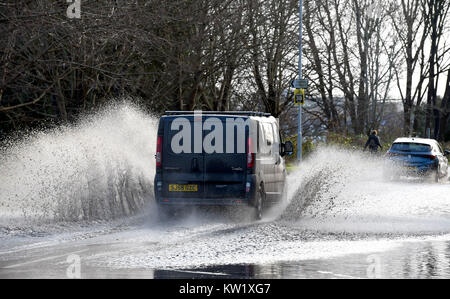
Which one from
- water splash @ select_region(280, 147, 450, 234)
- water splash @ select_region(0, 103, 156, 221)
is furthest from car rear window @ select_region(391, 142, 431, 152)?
water splash @ select_region(0, 103, 156, 221)

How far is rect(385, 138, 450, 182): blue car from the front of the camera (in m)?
29.6

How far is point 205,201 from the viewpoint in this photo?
1480 centimetres

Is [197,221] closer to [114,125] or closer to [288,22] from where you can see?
[114,125]

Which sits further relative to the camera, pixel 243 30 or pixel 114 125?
pixel 243 30

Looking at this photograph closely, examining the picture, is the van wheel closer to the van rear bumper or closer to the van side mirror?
the van rear bumper

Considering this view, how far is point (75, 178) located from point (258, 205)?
3550 millimetres

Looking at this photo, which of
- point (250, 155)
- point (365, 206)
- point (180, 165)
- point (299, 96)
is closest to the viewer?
point (250, 155)

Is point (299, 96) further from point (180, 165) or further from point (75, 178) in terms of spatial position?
point (180, 165)

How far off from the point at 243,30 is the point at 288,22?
5597mm

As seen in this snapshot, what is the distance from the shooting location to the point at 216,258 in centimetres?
1049

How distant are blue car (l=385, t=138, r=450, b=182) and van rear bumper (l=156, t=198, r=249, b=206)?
1593 centimetres

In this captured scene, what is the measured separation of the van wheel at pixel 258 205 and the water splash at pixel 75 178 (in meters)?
2.74

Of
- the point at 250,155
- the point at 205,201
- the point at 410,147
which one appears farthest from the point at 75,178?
the point at 410,147
